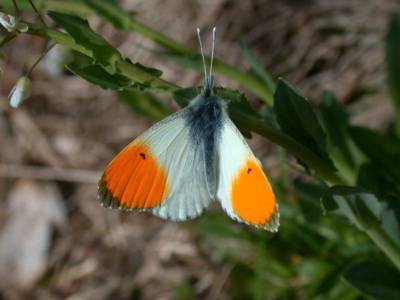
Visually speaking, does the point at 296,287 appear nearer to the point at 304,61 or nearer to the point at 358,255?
the point at 358,255

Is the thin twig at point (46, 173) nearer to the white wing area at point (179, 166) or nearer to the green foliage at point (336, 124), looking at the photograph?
the green foliage at point (336, 124)

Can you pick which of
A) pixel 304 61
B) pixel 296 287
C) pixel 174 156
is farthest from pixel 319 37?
pixel 174 156

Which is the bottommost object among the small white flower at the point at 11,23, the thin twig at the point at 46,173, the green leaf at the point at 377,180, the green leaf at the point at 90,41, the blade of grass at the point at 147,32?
the thin twig at the point at 46,173

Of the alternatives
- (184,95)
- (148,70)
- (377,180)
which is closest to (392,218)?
(377,180)

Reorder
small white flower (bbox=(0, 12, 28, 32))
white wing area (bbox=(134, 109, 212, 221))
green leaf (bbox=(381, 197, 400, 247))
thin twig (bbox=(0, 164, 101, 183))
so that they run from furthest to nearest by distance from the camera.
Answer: thin twig (bbox=(0, 164, 101, 183)) → green leaf (bbox=(381, 197, 400, 247)) → white wing area (bbox=(134, 109, 212, 221)) → small white flower (bbox=(0, 12, 28, 32))

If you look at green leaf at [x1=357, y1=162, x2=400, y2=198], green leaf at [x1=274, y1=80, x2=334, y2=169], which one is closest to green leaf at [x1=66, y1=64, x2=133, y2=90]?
green leaf at [x1=274, y1=80, x2=334, y2=169]

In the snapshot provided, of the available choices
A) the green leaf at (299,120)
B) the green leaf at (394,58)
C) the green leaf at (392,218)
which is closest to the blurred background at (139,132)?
the green leaf at (394,58)

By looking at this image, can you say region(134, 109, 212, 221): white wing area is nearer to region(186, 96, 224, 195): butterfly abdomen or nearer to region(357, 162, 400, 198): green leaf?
region(186, 96, 224, 195): butterfly abdomen
